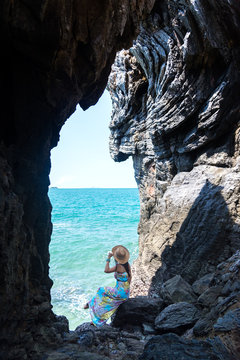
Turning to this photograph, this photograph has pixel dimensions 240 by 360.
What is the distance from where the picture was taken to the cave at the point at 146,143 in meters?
3.18

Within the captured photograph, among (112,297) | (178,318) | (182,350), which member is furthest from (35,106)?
(112,297)

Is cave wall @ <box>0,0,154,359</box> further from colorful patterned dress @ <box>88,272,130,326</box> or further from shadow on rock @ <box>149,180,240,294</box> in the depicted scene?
shadow on rock @ <box>149,180,240,294</box>

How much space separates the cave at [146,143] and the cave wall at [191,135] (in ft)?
0.15

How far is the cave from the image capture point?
10.4 feet

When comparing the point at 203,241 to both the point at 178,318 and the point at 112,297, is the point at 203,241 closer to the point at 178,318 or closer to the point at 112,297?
the point at 178,318

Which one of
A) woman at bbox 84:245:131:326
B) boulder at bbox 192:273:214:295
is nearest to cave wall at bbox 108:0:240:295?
boulder at bbox 192:273:214:295

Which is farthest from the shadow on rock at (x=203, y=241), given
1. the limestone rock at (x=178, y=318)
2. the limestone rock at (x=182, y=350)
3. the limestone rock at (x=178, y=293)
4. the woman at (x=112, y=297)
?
the limestone rock at (x=182, y=350)

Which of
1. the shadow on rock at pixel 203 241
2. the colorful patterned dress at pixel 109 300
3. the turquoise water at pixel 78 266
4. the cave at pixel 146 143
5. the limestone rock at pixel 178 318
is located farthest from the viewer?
the turquoise water at pixel 78 266

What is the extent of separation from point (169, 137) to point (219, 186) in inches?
178

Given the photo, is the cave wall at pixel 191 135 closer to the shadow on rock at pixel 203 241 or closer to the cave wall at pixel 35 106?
the shadow on rock at pixel 203 241

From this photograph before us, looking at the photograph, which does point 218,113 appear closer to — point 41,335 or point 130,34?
point 130,34

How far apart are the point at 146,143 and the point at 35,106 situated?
367 inches

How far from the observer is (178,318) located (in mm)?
4859

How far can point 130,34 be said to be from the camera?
5.00 metres
